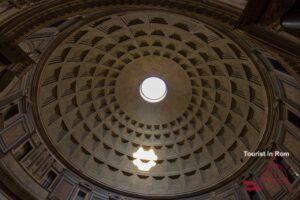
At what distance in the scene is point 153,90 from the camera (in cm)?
2623

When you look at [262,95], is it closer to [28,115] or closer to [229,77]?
[229,77]

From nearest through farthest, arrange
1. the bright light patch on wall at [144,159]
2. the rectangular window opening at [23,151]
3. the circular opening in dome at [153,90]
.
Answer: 1. the rectangular window opening at [23,151]
2. the bright light patch on wall at [144,159]
3. the circular opening in dome at [153,90]

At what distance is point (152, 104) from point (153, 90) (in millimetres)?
1239

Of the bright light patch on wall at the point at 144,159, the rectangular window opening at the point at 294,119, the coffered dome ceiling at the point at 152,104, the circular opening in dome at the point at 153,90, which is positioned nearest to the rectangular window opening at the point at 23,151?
the coffered dome ceiling at the point at 152,104

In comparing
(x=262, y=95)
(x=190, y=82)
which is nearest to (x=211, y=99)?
(x=190, y=82)

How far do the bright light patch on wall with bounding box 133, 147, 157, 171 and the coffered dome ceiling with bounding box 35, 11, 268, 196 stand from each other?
2.18ft

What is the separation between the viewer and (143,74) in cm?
2472

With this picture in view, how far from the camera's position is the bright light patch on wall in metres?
23.6

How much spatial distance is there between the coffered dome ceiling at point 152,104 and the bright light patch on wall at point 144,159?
66 centimetres

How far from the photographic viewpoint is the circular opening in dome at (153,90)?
84.7ft

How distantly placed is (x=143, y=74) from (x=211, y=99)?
5.78 metres

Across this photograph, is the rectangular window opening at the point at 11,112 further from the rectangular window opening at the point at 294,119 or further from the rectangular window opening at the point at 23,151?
the rectangular window opening at the point at 294,119

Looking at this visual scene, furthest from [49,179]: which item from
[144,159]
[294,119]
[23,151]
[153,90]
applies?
[294,119]

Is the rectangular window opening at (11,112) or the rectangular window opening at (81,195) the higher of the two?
the rectangular window opening at (11,112)
